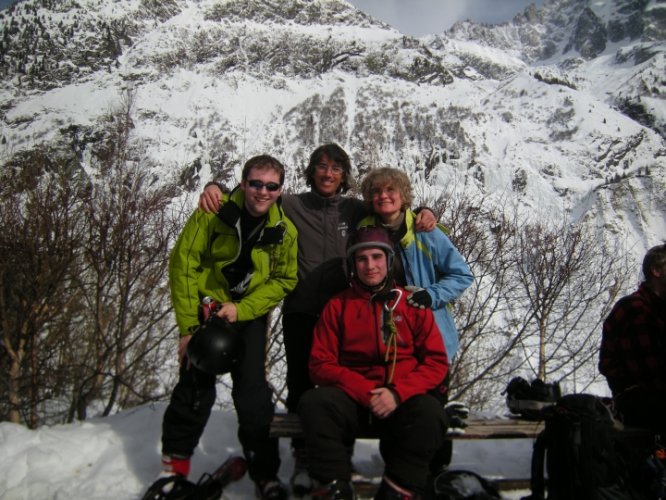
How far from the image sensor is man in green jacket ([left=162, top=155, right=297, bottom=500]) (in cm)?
240

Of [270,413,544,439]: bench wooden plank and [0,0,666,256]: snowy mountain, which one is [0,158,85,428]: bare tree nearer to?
[270,413,544,439]: bench wooden plank

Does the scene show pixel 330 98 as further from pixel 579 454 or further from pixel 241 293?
pixel 579 454

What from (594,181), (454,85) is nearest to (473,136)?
(594,181)

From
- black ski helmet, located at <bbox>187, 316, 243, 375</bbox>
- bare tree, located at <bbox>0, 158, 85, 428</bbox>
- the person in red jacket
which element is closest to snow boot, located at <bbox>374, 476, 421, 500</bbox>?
the person in red jacket

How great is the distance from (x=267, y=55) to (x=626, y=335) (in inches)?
4136

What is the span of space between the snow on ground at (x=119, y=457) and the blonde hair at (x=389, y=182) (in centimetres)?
193

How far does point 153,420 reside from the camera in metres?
3.27

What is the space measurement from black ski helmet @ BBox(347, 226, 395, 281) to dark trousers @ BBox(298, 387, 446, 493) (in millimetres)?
766

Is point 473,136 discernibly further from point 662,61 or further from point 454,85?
point 662,61

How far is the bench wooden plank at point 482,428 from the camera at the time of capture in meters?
2.39

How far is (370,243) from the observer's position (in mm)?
2430

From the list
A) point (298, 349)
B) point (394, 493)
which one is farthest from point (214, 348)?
point (394, 493)

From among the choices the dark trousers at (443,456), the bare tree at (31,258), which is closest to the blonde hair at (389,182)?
the dark trousers at (443,456)

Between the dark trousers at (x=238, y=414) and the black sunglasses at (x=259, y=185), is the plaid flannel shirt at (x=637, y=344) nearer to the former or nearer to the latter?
the dark trousers at (x=238, y=414)
